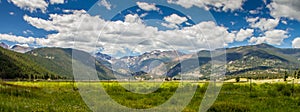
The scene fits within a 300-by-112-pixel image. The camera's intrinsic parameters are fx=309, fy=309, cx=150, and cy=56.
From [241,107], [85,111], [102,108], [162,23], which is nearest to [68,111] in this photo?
[85,111]

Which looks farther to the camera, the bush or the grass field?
the bush

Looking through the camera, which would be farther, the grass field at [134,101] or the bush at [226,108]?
the bush at [226,108]

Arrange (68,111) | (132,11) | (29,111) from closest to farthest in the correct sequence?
(29,111) < (68,111) < (132,11)

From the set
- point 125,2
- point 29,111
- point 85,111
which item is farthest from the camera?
point 125,2

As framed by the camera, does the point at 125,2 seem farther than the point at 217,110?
Yes

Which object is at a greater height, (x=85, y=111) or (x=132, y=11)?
(x=132, y=11)

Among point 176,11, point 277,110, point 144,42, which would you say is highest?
point 176,11

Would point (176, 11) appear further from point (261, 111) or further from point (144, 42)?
point (261, 111)

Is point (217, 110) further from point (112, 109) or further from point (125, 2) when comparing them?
point (125, 2)

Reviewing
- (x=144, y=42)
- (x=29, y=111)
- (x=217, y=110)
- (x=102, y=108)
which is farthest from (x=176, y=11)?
(x=29, y=111)

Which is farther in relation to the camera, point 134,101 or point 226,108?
point 134,101
